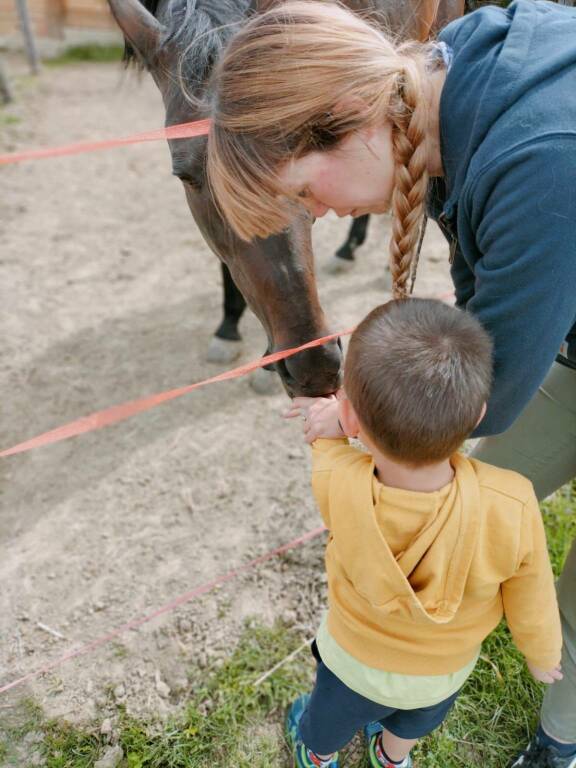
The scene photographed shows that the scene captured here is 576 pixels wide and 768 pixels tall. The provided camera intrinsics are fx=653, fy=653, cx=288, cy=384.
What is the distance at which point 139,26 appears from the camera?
7.05 ft

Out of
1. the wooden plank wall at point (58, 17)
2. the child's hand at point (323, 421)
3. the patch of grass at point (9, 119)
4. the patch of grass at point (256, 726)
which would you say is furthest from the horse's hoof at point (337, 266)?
the wooden plank wall at point (58, 17)

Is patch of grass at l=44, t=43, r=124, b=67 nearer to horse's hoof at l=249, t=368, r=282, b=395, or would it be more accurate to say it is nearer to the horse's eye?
horse's hoof at l=249, t=368, r=282, b=395

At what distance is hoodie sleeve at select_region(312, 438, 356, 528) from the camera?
1350mm

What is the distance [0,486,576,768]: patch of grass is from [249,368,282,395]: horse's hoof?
138cm

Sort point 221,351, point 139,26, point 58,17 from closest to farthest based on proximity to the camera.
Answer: point 139,26 → point 221,351 → point 58,17

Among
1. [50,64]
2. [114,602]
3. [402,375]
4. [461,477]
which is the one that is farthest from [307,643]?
[50,64]

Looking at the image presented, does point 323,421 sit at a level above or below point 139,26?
below

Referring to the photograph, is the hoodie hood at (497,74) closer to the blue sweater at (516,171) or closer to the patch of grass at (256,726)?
the blue sweater at (516,171)

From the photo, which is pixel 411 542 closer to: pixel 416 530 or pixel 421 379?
pixel 416 530

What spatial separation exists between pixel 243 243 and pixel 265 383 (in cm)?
150

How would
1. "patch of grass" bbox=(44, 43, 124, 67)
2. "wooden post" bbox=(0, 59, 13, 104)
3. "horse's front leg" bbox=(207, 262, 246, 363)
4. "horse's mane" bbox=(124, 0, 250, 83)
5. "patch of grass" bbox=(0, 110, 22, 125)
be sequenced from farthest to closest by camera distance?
"patch of grass" bbox=(44, 43, 124, 67)
"wooden post" bbox=(0, 59, 13, 104)
"patch of grass" bbox=(0, 110, 22, 125)
"horse's front leg" bbox=(207, 262, 246, 363)
"horse's mane" bbox=(124, 0, 250, 83)

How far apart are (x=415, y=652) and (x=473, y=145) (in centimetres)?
101

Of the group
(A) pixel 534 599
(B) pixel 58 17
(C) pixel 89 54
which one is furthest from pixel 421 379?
(B) pixel 58 17

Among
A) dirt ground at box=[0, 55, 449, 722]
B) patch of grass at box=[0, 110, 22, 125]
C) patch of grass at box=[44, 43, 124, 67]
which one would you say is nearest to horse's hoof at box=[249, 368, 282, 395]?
dirt ground at box=[0, 55, 449, 722]
